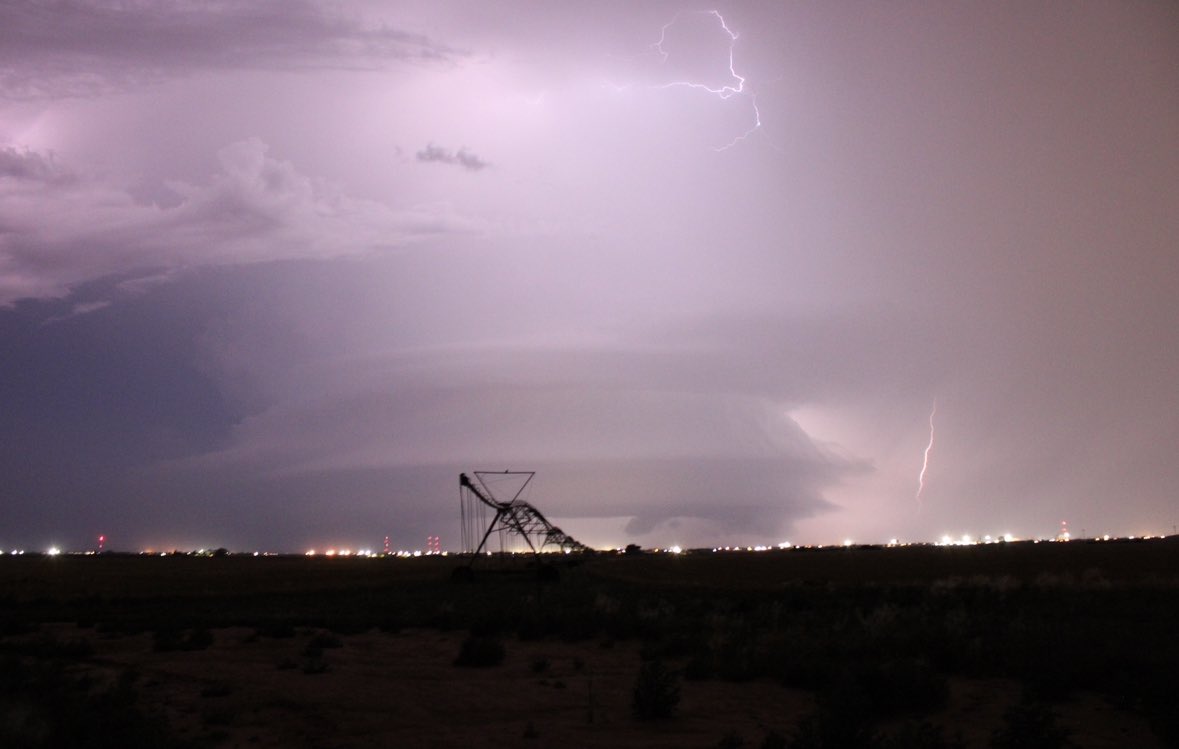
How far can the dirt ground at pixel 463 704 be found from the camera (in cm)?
1439

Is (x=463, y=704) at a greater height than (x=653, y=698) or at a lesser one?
lesser

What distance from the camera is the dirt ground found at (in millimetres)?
14391

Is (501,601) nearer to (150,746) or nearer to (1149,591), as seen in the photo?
(1149,591)

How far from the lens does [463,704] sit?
56.1ft

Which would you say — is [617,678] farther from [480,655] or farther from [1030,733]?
[1030,733]

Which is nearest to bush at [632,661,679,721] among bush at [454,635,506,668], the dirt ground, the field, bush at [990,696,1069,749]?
the field

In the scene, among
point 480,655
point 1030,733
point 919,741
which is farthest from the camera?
point 480,655

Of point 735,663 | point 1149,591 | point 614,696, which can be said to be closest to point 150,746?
point 614,696

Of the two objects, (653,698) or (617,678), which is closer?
(653,698)

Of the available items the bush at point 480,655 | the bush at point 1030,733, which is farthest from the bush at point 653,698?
the bush at point 480,655

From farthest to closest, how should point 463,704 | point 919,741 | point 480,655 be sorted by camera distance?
point 480,655 < point 463,704 < point 919,741

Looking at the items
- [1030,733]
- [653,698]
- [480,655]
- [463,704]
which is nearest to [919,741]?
[1030,733]

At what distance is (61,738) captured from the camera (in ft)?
38.7

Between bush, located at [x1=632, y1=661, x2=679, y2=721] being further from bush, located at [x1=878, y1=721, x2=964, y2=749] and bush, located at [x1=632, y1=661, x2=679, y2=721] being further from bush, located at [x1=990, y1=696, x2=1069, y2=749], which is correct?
bush, located at [x1=990, y1=696, x2=1069, y2=749]
